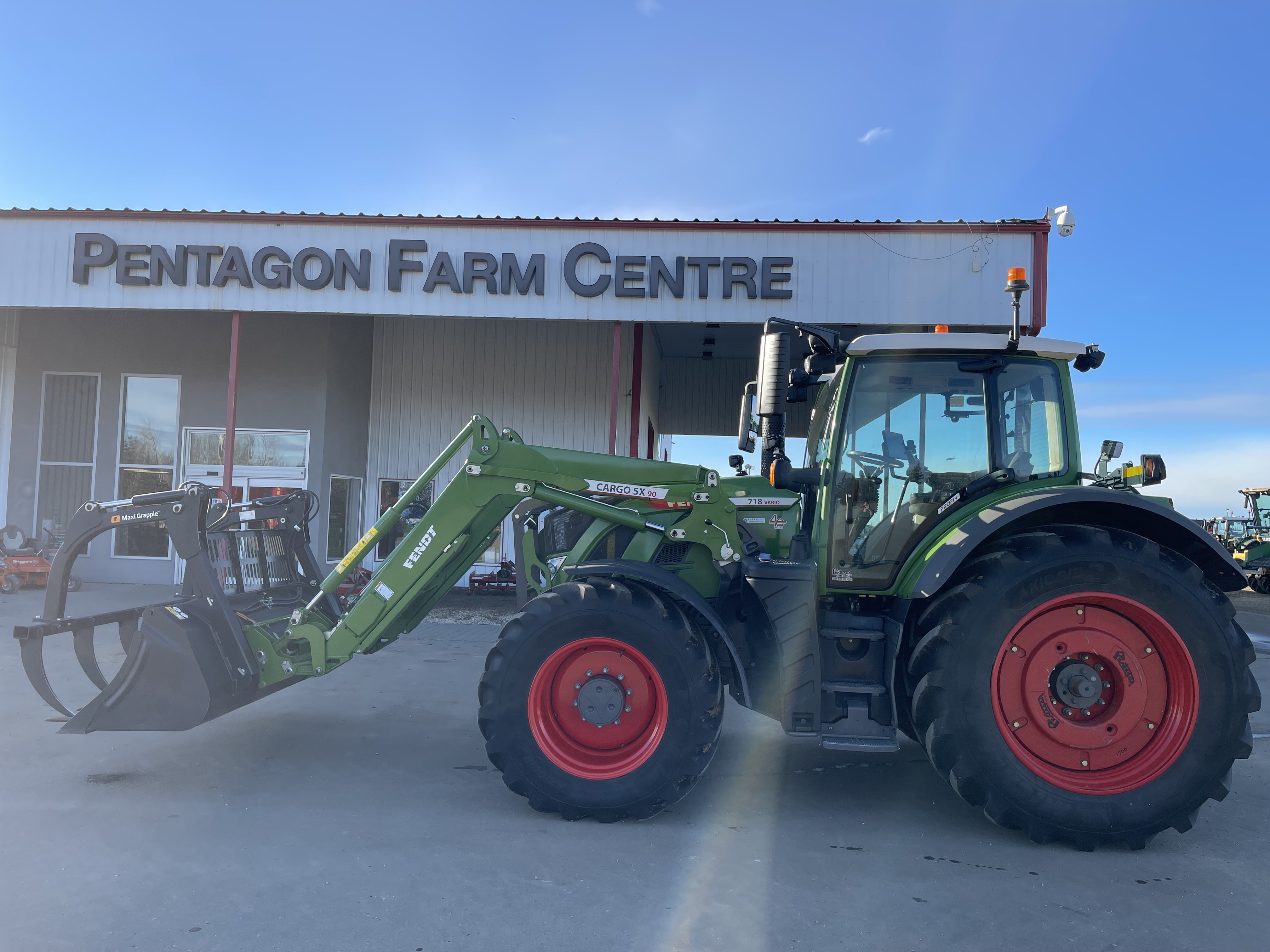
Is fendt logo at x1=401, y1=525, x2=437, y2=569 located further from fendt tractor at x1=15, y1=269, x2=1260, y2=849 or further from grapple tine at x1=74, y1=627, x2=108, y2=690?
grapple tine at x1=74, y1=627, x2=108, y2=690

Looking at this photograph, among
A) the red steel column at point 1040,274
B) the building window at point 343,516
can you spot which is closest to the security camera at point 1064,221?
the red steel column at point 1040,274

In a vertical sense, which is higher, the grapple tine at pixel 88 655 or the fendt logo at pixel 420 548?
the fendt logo at pixel 420 548

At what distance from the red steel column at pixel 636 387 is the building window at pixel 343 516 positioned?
18.2 feet

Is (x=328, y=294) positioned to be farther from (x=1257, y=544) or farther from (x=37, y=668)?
(x=1257, y=544)

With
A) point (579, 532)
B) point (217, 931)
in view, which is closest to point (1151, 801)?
point (579, 532)

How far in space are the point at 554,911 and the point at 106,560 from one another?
47.5 ft

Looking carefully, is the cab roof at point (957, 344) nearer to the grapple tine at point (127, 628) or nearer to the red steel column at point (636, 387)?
the grapple tine at point (127, 628)

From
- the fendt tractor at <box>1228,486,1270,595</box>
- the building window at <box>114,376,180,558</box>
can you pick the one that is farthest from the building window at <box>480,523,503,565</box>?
the fendt tractor at <box>1228,486,1270,595</box>

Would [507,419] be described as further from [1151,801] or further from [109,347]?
[1151,801]

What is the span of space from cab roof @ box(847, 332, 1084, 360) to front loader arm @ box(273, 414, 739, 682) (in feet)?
3.75

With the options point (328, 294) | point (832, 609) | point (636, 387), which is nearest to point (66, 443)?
point (328, 294)

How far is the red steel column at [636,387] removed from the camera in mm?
13719

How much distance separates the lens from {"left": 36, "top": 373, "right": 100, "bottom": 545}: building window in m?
14.7

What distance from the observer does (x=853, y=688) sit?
4203mm
